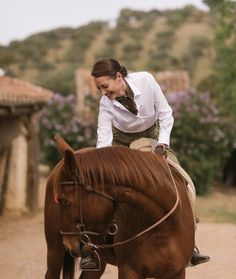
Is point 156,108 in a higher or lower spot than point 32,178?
higher

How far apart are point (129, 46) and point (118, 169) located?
49.1m

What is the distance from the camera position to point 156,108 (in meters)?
5.18

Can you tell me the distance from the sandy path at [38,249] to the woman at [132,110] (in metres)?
3.49

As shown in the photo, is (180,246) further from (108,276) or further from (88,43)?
(88,43)

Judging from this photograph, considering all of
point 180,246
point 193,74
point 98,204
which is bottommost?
point 193,74

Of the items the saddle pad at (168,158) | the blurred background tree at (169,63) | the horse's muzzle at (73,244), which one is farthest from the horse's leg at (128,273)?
the blurred background tree at (169,63)

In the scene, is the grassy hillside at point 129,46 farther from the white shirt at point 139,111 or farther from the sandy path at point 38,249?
the white shirt at point 139,111

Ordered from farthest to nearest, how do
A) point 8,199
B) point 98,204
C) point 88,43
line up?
point 88,43
point 8,199
point 98,204

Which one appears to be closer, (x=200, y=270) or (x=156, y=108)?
(x=156, y=108)

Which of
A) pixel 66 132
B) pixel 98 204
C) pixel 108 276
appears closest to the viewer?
pixel 98 204

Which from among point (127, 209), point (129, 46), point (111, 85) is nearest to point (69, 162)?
point (127, 209)

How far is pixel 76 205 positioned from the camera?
4156 millimetres

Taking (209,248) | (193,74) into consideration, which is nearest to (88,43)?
(193,74)

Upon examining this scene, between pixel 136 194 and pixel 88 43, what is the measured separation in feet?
170
